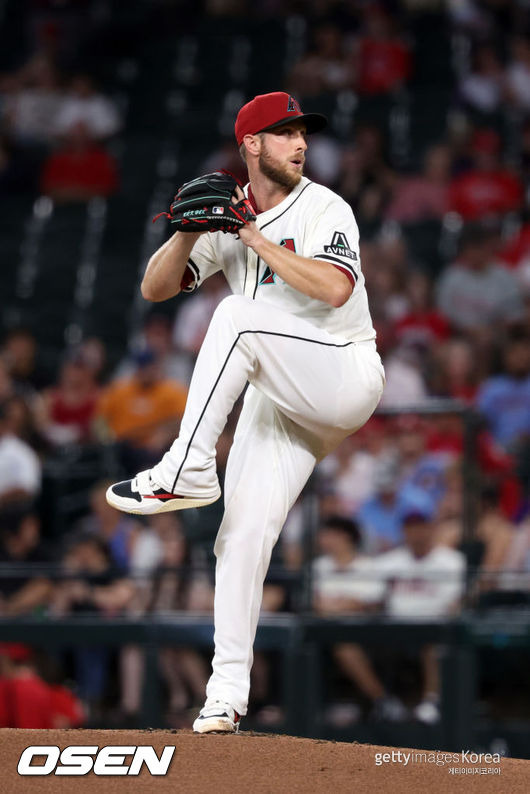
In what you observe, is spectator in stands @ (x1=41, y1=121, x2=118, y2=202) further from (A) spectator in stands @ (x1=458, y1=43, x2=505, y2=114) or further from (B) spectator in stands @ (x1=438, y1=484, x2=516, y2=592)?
(B) spectator in stands @ (x1=438, y1=484, x2=516, y2=592)

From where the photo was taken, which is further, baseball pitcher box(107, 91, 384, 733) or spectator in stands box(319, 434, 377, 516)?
spectator in stands box(319, 434, 377, 516)

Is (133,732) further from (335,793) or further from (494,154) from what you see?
(494,154)

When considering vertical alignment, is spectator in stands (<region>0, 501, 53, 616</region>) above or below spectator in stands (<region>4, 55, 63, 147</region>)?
below

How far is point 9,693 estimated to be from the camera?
23.2 ft

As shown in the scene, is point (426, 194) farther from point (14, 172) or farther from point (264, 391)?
point (264, 391)

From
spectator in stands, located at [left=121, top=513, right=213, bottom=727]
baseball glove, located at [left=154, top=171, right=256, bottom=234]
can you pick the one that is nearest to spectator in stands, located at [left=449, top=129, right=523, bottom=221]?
spectator in stands, located at [left=121, top=513, right=213, bottom=727]

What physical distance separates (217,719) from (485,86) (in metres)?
9.11

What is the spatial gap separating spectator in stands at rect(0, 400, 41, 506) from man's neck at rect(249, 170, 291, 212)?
4087 millimetres

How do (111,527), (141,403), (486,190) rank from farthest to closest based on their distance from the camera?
1. (486,190)
2. (141,403)
3. (111,527)

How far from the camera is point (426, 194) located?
11078 millimetres

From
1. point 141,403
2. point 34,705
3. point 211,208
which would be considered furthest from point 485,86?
point 211,208

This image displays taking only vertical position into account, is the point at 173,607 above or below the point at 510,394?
below
